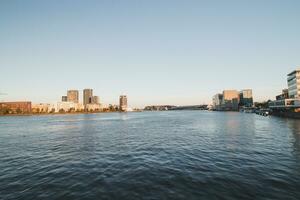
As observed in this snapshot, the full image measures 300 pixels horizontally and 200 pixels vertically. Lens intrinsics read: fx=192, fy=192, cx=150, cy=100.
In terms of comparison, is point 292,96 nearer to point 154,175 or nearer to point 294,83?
point 294,83

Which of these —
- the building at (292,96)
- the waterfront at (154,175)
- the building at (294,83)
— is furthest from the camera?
the building at (294,83)

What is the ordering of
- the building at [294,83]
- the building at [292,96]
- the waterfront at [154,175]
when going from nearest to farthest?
1. the waterfront at [154,175]
2. the building at [292,96]
3. the building at [294,83]

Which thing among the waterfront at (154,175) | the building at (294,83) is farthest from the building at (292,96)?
the waterfront at (154,175)

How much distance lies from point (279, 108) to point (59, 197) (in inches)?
6364

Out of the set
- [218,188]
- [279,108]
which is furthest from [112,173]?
[279,108]

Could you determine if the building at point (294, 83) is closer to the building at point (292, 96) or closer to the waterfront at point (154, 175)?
the building at point (292, 96)

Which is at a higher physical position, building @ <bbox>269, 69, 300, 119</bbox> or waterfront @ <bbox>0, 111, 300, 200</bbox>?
building @ <bbox>269, 69, 300, 119</bbox>

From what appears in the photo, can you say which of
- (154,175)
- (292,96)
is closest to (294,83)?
(292,96)

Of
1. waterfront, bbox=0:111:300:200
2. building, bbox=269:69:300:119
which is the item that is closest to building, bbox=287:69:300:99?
building, bbox=269:69:300:119

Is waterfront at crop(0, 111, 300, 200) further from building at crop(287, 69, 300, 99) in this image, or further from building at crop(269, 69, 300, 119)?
building at crop(287, 69, 300, 99)

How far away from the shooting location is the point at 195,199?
13.2m

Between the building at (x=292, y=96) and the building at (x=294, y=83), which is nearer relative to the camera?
the building at (x=292, y=96)

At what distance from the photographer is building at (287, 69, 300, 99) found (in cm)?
12088

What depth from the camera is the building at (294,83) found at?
397 ft
